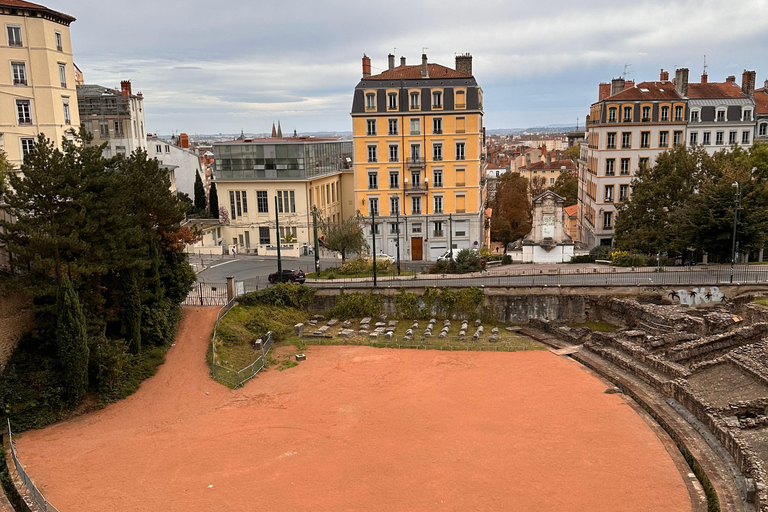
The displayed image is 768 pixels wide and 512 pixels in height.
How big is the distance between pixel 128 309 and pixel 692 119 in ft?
156

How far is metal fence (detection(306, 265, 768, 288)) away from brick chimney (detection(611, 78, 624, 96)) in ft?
75.8

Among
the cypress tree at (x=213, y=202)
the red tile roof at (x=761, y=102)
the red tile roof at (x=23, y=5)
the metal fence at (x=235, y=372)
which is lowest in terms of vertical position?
the metal fence at (x=235, y=372)

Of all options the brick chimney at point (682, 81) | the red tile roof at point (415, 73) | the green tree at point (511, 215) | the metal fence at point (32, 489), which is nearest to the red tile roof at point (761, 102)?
the brick chimney at point (682, 81)

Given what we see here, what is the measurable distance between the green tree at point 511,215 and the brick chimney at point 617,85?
1522 cm

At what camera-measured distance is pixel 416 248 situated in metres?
51.5

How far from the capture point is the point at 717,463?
17625 mm

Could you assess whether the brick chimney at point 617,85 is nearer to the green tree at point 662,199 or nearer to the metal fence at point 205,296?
the green tree at point 662,199

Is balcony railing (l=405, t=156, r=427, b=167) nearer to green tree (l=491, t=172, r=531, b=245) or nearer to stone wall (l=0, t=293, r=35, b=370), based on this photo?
green tree (l=491, t=172, r=531, b=245)

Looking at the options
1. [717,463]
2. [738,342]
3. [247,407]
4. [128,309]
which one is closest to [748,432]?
[717,463]

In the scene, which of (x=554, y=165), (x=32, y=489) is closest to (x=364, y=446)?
(x=32, y=489)

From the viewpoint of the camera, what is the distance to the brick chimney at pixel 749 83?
52716 mm

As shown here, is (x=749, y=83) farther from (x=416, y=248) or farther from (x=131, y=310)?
(x=131, y=310)

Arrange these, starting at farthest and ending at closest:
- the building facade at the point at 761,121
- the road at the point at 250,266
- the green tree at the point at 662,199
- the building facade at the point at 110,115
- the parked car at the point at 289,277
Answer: the building facade at the point at 110,115, the building facade at the point at 761,121, the road at the point at 250,266, the green tree at the point at 662,199, the parked car at the point at 289,277

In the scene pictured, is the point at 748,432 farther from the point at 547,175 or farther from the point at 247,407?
the point at 547,175
